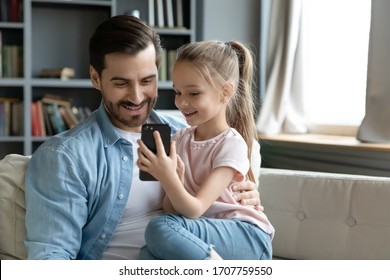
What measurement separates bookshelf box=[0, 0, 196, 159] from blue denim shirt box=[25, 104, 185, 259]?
2.60m

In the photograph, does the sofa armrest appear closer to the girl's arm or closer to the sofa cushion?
the girl's arm

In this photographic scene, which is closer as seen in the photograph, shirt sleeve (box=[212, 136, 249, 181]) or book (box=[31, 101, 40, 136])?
shirt sleeve (box=[212, 136, 249, 181])

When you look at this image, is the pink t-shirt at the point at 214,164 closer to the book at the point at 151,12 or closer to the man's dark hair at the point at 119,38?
the man's dark hair at the point at 119,38

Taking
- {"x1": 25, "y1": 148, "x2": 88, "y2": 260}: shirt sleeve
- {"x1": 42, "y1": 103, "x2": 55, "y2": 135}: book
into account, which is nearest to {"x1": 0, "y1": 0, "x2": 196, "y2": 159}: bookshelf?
{"x1": 42, "y1": 103, "x2": 55, "y2": 135}: book

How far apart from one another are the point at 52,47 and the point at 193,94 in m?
3.25

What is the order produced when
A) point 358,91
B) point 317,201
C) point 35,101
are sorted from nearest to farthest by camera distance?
point 317,201 → point 358,91 → point 35,101

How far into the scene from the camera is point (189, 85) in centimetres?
171

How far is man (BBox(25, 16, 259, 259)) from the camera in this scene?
1.77m

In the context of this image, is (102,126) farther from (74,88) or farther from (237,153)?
(74,88)

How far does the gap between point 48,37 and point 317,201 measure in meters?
2.98

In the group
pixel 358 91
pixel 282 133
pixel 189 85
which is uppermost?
pixel 189 85

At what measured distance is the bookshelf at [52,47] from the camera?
4.42 metres
